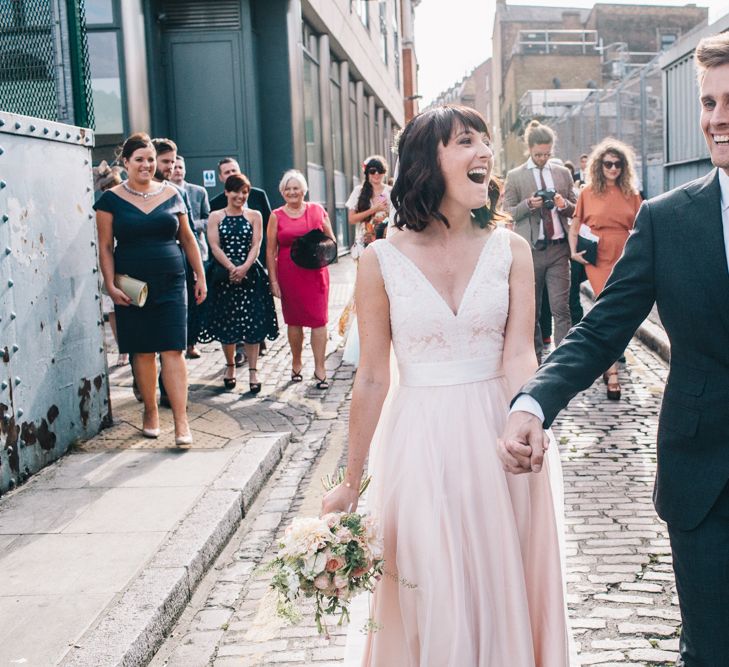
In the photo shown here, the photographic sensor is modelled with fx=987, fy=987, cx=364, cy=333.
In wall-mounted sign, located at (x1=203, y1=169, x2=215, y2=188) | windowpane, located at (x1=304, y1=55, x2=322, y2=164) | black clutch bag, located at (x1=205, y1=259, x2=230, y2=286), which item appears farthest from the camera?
windowpane, located at (x1=304, y1=55, x2=322, y2=164)

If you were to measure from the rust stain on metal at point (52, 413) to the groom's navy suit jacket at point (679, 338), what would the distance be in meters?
4.38

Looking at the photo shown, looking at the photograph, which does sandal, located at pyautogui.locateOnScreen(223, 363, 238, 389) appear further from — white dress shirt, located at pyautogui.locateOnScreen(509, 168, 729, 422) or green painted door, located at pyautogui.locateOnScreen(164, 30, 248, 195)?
green painted door, located at pyautogui.locateOnScreen(164, 30, 248, 195)

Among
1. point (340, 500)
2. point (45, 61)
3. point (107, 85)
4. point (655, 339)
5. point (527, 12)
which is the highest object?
point (527, 12)

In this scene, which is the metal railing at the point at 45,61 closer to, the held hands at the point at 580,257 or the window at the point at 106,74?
the held hands at the point at 580,257

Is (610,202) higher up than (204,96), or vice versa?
(204,96)

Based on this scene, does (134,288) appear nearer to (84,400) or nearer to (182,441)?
(84,400)

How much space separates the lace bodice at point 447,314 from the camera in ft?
9.27

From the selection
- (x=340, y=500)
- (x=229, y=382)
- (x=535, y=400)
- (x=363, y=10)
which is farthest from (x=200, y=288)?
(x=363, y=10)

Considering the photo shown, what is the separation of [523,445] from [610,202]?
19.4 feet

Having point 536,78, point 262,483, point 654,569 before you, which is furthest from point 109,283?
point 536,78

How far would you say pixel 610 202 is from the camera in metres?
7.92

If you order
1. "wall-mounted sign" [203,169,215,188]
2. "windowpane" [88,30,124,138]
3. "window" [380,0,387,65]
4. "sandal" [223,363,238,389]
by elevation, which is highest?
"window" [380,0,387,65]

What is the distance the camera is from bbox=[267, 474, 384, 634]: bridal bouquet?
8.34 feet

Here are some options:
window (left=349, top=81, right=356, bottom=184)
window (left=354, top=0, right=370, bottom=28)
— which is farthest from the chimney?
window (left=349, top=81, right=356, bottom=184)
